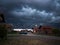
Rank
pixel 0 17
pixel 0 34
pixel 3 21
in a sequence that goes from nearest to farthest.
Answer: pixel 0 34 → pixel 0 17 → pixel 3 21

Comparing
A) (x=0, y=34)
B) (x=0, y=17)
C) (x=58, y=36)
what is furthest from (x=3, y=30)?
(x=58, y=36)

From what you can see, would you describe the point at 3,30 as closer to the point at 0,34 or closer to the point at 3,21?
the point at 0,34

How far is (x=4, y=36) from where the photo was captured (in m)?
26.0

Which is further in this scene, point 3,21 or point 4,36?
point 3,21

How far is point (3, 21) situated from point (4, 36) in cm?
652

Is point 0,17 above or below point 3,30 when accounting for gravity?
above

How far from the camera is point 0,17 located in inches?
1188

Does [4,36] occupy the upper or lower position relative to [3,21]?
lower

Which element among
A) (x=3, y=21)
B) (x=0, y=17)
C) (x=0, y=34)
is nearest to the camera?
(x=0, y=34)

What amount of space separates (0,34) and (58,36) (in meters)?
9.71

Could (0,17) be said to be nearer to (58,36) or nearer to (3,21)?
(3,21)

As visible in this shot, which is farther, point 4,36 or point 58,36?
point 58,36

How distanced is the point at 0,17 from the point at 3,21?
2.05 meters

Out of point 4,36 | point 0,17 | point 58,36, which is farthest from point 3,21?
point 58,36
